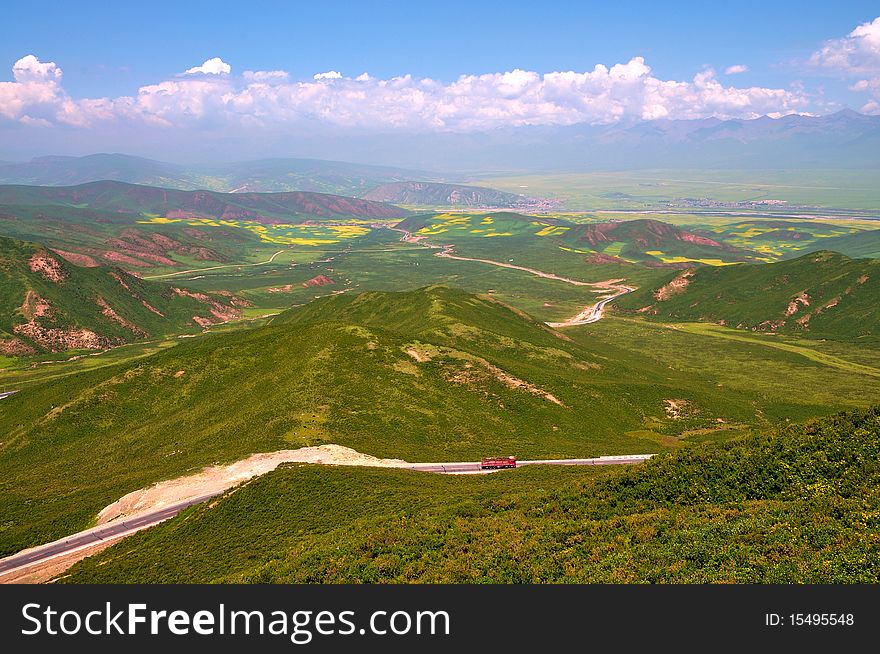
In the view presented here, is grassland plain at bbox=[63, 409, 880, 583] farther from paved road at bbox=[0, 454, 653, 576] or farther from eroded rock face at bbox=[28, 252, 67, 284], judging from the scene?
eroded rock face at bbox=[28, 252, 67, 284]

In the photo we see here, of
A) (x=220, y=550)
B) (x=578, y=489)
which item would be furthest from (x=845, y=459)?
(x=220, y=550)

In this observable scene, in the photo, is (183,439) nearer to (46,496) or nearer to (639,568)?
(46,496)

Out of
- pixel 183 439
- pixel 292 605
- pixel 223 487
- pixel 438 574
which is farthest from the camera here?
pixel 183 439

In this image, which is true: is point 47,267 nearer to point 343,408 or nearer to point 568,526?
point 343,408

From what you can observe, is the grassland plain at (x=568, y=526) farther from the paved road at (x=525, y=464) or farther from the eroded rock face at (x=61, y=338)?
the eroded rock face at (x=61, y=338)

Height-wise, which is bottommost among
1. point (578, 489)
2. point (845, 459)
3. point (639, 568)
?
point (578, 489)

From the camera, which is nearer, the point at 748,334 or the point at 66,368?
the point at 66,368
